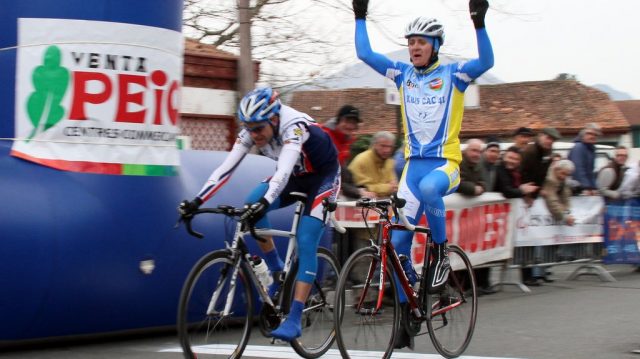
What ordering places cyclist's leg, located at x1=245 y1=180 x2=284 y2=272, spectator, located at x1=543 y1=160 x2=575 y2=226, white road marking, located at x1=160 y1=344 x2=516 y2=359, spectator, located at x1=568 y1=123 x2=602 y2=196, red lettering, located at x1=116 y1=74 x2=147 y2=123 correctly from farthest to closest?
spectator, located at x1=568 y1=123 x2=602 y2=196 → spectator, located at x1=543 y1=160 x2=575 y2=226 → red lettering, located at x1=116 y1=74 x2=147 y2=123 → cyclist's leg, located at x1=245 y1=180 x2=284 y2=272 → white road marking, located at x1=160 y1=344 x2=516 y2=359

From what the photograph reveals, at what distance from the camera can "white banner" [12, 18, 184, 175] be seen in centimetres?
696

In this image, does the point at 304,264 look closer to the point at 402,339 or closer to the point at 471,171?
the point at 402,339

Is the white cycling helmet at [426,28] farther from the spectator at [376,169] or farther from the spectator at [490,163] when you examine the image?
the spectator at [490,163]

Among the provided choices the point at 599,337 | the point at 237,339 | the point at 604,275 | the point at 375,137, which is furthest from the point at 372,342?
the point at 604,275

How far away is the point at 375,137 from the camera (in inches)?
376

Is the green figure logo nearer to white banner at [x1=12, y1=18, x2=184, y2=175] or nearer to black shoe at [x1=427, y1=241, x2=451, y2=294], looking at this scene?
white banner at [x1=12, y1=18, x2=184, y2=175]

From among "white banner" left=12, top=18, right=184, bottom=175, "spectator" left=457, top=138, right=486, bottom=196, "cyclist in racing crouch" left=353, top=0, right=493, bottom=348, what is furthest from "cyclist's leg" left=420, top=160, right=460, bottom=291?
"spectator" left=457, top=138, right=486, bottom=196

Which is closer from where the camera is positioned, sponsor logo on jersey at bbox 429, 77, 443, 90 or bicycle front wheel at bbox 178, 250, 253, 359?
bicycle front wheel at bbox 178, 250, 253, 359

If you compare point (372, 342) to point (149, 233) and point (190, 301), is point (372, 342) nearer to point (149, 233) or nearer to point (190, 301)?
point (190, 301)

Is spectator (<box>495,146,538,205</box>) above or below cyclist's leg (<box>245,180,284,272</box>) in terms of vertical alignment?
above

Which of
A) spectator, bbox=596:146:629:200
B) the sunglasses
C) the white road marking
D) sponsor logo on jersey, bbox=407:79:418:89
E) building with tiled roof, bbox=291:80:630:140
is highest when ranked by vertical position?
building with tiled roof, bbox=291:80:630:140

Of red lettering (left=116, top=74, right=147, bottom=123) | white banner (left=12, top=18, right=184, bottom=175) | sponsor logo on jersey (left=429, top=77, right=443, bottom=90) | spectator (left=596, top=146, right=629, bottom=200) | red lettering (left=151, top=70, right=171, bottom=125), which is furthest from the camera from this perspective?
spectator (left=596, top=146, right=629, bottom=200)

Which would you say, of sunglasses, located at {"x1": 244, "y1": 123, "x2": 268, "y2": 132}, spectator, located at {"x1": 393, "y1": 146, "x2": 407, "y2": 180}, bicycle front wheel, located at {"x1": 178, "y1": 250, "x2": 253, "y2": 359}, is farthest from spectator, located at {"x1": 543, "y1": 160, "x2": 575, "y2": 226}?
bicycle front wheel, located at {"x1": 178, "y1": 250, "x2": 253, "y2": 359}

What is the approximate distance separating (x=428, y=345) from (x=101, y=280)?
2487 millimetres
